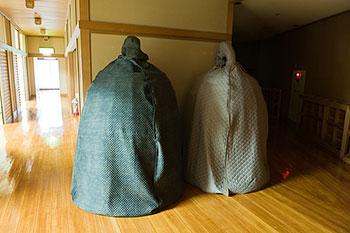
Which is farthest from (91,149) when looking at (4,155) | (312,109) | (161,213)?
(312,109)

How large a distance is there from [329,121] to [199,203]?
10.5ft

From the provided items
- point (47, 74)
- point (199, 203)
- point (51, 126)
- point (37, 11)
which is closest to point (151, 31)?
point (199, 203)

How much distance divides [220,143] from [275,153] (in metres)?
1.93

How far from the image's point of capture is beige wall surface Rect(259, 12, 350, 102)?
4.60 metres

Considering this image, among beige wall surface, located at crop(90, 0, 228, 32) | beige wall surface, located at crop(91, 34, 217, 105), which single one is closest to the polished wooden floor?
beige wall surface, located at crop(91, 34, 217, 105)

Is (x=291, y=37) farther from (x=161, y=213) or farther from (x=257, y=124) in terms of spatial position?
(x=161, y=213)

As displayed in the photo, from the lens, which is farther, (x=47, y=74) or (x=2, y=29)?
(x=47, y=74)

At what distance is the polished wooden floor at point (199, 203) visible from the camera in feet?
7.40

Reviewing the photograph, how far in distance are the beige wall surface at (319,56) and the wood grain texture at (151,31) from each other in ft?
8.03

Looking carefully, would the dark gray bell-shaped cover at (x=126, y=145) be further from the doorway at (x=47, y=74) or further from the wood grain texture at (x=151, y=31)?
the doorway at (x=47, y=74)

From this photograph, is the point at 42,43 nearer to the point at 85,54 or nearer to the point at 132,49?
the point at 85,54

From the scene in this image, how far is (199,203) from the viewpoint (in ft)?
8.74

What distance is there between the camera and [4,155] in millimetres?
3934

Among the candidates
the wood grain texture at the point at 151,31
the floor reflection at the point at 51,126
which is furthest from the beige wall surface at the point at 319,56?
the floor reflection at the point at 51,126
